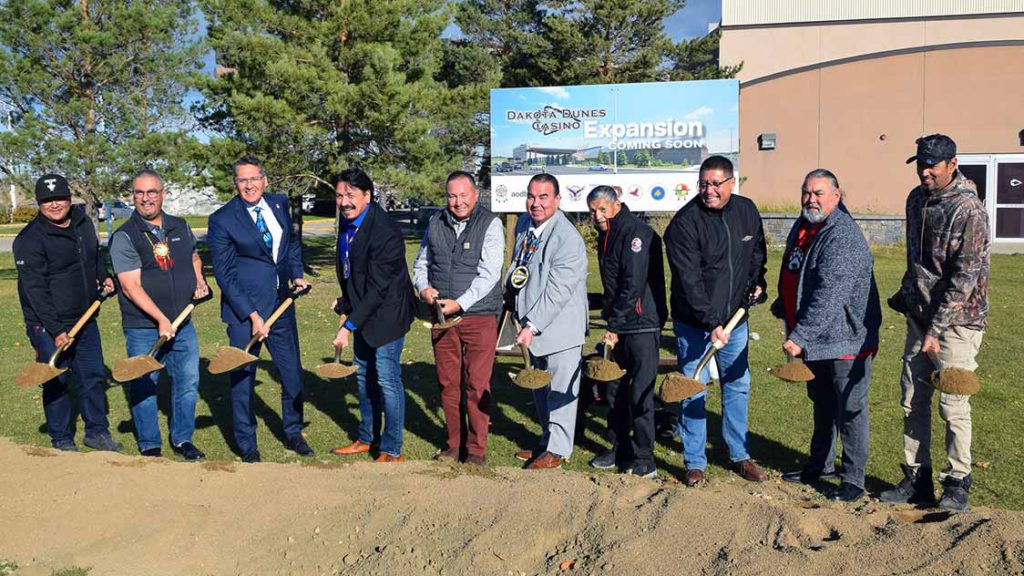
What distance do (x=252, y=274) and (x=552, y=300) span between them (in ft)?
6.86

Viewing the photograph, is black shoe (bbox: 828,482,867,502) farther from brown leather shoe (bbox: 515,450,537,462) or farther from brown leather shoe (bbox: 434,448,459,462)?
brown leather shoe (bbox: 434,448,459,462)

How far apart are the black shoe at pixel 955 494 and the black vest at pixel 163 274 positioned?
195 inches

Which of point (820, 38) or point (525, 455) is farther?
point (820, 38)

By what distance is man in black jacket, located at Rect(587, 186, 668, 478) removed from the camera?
217 inches

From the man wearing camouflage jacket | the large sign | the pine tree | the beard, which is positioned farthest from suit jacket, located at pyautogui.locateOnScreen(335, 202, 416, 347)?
the pine tree

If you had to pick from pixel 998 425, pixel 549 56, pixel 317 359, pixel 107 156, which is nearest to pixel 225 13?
pixel 107 156

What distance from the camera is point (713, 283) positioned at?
535 cm

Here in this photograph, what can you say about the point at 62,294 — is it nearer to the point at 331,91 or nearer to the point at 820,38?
the point at 331,91

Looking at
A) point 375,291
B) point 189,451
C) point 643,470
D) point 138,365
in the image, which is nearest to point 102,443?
point 189,451

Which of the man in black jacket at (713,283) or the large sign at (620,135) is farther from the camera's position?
the large sign at (620,135)

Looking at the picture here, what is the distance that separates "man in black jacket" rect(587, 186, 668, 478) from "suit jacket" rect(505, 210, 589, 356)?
19 centimetres

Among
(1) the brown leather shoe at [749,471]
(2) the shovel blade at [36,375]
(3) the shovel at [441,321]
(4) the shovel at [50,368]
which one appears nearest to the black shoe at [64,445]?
(4) the shovel at [50,368]

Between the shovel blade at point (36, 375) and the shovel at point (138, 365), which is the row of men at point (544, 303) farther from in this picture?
the shovel blade at point (36, 375)

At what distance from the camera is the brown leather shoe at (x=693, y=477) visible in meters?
5.45
